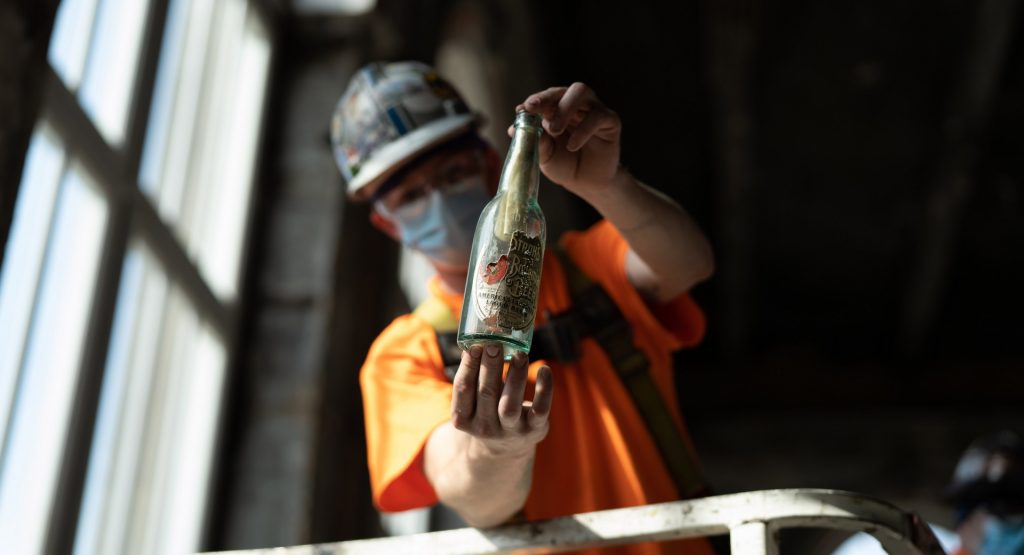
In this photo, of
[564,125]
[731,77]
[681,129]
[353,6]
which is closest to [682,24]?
[731,77]

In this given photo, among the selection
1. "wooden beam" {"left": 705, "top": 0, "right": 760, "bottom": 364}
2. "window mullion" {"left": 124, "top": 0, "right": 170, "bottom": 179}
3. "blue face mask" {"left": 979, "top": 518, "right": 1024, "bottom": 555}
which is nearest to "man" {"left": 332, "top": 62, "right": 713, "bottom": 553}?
"window mullion" {"left": 124, "top": 0, "right": 170, "bottom": 179}

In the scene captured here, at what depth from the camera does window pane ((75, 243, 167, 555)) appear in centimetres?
275

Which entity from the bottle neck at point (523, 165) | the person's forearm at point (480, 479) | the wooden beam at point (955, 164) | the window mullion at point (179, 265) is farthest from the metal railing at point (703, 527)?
the wooden beam at point (955, 164)

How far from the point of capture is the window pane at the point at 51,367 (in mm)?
2389

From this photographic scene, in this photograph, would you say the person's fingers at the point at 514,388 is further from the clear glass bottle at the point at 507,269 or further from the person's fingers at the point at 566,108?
the person's fingers at the point at 566,108

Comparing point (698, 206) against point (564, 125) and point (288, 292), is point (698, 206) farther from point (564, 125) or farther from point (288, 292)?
point (564, 125)

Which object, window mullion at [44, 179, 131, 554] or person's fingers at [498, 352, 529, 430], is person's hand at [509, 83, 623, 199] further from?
window mullion at [44, 179, 131, 554]

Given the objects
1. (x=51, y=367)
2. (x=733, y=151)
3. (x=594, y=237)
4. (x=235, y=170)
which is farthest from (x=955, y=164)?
(x=51, y=367)

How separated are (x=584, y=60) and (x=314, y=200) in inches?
144

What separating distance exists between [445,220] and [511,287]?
687 mm

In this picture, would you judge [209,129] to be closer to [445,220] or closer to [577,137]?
[445,220]

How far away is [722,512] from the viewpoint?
5.57 feet

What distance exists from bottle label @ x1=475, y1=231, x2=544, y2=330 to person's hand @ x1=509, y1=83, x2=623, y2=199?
250 millimetres

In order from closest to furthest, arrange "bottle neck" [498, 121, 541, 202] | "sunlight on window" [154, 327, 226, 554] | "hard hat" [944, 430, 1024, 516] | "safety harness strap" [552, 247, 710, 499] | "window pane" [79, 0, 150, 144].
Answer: "bottle neck" [498, 121, 541, 202], "safety harness strap" [552, 247, 710, 499], "window pane" [79, 0, 150, 144], "sunlight on window" [154, 327, 226, 554], "hard hat" [944, 430, 1024, 516]
